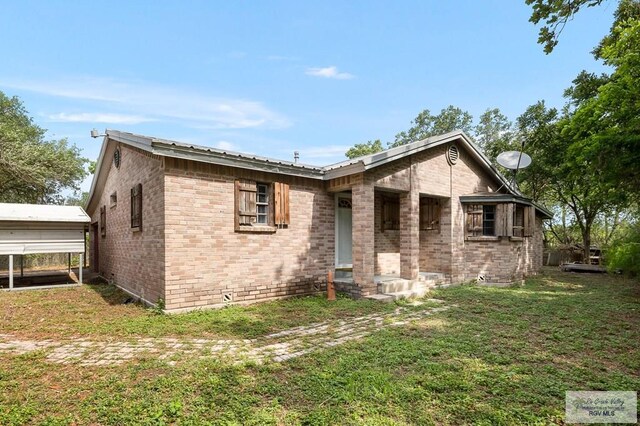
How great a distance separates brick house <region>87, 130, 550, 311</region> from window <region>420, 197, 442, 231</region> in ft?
0.12

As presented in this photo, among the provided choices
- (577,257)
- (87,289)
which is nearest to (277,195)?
(87,289)

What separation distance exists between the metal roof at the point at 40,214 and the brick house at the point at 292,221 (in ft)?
3.34

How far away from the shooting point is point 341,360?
407cm

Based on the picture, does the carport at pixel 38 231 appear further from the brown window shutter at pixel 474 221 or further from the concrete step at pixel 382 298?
the brown window shutter at pixel 474 221

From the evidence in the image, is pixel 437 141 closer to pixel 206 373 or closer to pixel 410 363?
pixel 410 363

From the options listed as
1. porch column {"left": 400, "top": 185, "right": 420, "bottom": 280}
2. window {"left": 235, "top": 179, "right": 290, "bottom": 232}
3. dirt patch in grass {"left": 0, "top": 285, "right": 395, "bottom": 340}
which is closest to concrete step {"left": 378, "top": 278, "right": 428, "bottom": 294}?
porch column {"left": 400, "top": 185, "right": 420, "bottom": 280}

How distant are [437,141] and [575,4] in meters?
5.15

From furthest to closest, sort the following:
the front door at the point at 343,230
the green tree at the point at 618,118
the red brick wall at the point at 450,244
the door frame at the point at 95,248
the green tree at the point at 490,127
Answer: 1. the green tree at the point at 490,127
2. the door frame at the point at 95,248
3. the red brick wall at the point at 450,244
4. the front door at the point at 343,230
5. the green tree at the point at 618,118

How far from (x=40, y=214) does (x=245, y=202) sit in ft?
27.6

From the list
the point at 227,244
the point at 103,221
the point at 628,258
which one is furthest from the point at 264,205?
the point at 628,258

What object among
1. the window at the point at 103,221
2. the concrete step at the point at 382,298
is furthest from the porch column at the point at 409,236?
the window at the point at 103,221

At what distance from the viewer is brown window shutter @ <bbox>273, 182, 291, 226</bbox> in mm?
7914

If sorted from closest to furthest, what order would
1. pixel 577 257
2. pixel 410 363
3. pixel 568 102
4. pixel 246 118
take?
pixel 410 363 → pixel 246 118 → pixel 568 102 → pixel 577 257

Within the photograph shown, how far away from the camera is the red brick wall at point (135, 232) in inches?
268
